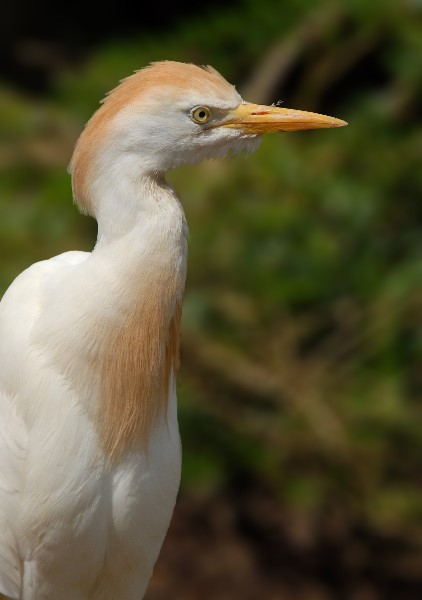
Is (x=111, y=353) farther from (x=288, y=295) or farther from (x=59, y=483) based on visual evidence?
(x=288, y=295)

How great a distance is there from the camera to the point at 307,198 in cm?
342

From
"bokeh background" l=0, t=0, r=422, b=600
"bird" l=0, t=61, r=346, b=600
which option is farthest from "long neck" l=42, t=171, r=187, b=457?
"bokeh background" l=0, t=0, r=422, b=600

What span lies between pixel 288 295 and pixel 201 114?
1.92 metres

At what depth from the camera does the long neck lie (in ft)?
4.79

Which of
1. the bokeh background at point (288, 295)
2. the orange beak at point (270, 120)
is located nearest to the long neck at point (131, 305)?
the orange beak at point (270, 120)

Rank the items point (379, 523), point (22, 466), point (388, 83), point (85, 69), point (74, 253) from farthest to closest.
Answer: point (388, 83)
point (85, 69)
point (379, 523)
point (74, 253)
point (22, 466)

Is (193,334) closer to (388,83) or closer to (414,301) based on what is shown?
(414,301)

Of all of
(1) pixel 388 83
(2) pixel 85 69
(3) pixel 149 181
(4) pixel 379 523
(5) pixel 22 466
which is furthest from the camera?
(1) pixel 388 83

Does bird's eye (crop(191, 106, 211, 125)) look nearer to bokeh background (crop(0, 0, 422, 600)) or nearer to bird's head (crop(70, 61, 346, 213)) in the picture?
bird's head (crop(70, 61, 346, 213))

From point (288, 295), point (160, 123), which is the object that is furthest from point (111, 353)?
point (288, 295)

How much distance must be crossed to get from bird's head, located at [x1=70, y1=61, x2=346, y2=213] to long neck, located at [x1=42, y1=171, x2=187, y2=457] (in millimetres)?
36

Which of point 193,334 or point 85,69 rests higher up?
point 85,69

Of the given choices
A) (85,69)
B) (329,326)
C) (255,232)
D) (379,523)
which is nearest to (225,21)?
(85,69)

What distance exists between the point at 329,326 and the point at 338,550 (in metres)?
0.74
